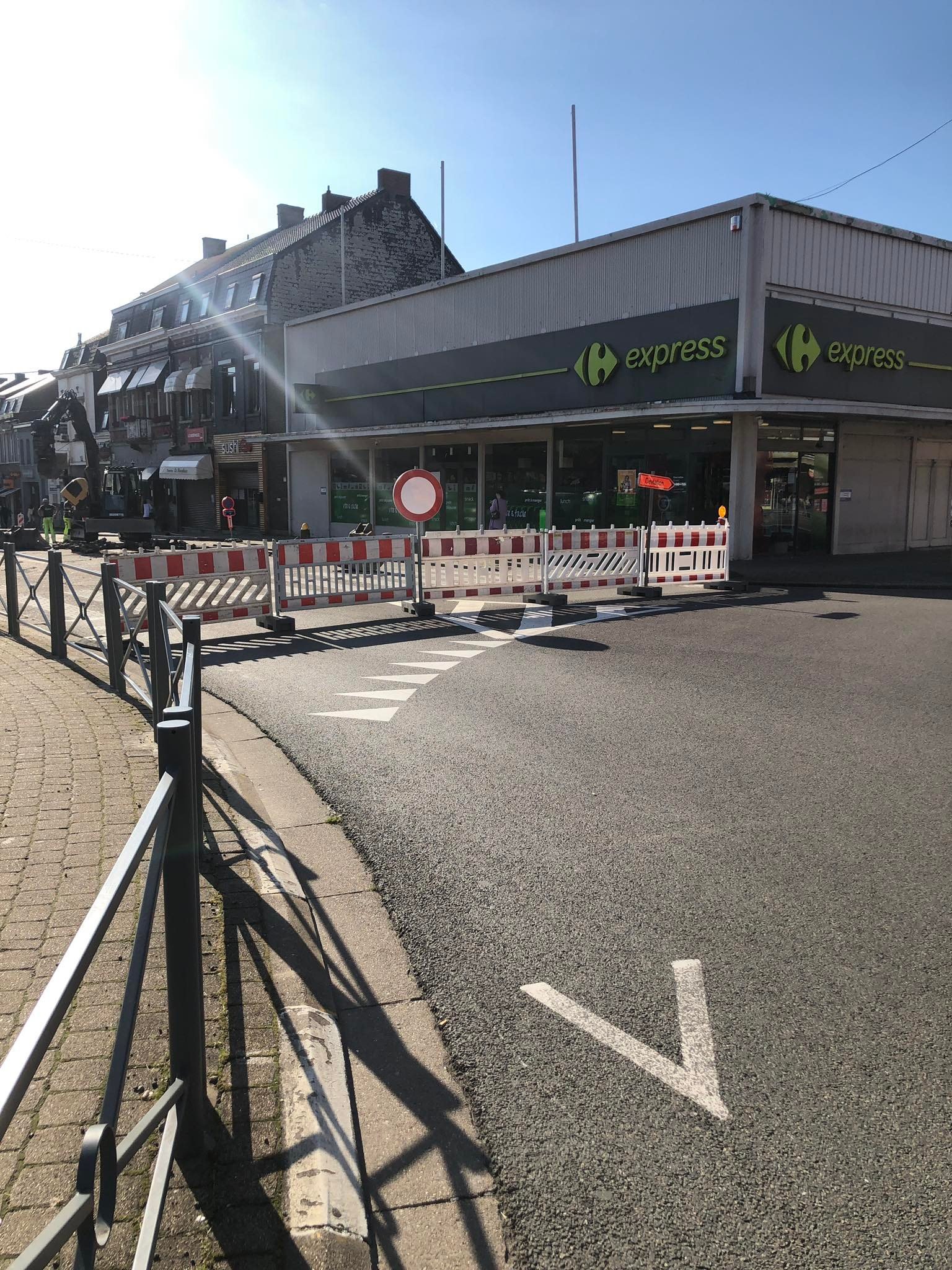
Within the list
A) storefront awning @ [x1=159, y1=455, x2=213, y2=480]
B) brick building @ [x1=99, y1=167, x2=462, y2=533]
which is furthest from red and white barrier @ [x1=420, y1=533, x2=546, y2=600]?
storefront awning @ [x1=159, y1=455, x2=213, y2=480]

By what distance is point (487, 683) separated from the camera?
9094mm

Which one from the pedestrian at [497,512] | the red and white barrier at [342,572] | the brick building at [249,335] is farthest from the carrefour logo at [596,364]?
the brick building at [249,335]

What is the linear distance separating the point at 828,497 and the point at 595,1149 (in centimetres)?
2252

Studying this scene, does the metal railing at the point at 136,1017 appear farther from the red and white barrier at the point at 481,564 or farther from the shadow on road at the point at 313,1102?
the red and white barrier at the point at 481,564

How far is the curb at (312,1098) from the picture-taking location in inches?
91.1

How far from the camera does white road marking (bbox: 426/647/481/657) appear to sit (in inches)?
421

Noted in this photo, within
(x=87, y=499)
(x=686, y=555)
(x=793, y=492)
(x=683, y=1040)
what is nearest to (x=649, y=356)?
(x=793, y=492)

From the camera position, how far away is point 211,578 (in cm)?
1229

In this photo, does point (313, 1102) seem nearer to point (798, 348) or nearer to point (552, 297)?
point (798, 348)

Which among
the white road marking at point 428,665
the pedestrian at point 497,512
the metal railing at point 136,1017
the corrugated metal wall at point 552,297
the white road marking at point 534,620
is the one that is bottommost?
the white road marking at point 428,665

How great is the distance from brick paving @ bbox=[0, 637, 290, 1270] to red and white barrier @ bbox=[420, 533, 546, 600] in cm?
897

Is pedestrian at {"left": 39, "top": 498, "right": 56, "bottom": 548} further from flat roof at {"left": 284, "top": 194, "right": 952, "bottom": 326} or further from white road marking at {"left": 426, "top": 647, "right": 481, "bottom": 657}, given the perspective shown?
white road marking at {"left": 426, "top": 647, "right": 481, "bottom": 657}

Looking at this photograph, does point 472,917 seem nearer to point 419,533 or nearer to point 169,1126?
point 169,1126

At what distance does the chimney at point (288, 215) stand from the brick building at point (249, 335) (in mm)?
54
